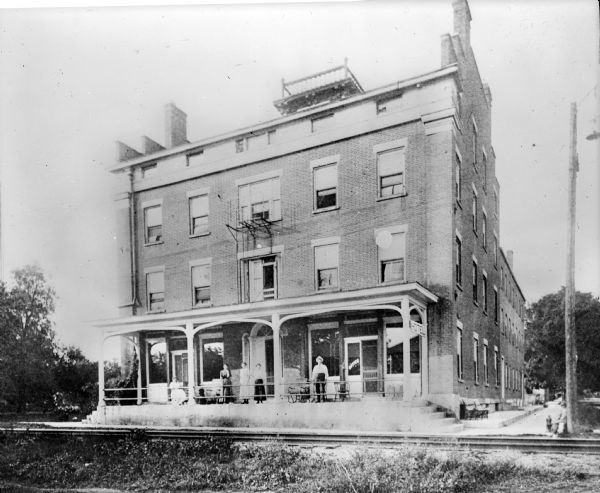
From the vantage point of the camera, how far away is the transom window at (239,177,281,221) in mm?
15992

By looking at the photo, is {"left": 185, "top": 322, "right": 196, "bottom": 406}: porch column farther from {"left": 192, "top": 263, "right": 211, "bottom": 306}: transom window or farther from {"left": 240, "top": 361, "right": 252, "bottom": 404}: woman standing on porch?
{"left": 240, "top": 361, "right": 252, "bottom": 404}: woman standing on porch

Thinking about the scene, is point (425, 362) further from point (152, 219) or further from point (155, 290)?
point (152, 219)

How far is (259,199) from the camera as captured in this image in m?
16.1

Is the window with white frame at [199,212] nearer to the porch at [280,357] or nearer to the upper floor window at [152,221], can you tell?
the upper floor window at [152,221]

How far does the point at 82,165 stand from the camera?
41.1 feet

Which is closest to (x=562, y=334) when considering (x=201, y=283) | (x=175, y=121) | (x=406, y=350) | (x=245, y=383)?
(x=406, y=350)

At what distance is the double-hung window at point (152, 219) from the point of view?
1614cm

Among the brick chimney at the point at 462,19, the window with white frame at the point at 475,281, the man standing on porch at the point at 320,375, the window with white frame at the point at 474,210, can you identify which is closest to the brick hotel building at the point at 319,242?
the window with white frame at the point at 475,281

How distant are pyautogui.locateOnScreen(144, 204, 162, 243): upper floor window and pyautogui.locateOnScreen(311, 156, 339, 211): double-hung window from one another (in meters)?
4.67

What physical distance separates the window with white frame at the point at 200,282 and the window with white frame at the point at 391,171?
5.85 m

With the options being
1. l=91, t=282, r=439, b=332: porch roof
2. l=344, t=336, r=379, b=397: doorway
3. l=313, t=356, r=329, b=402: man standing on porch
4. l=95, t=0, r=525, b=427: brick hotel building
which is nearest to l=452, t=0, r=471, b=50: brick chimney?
l=95, t=0, r=525, b=427: brick hotel building

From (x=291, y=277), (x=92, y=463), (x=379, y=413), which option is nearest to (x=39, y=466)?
(x=92, y=463)

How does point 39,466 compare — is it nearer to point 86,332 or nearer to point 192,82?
point 86,332

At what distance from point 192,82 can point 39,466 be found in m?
8.12
